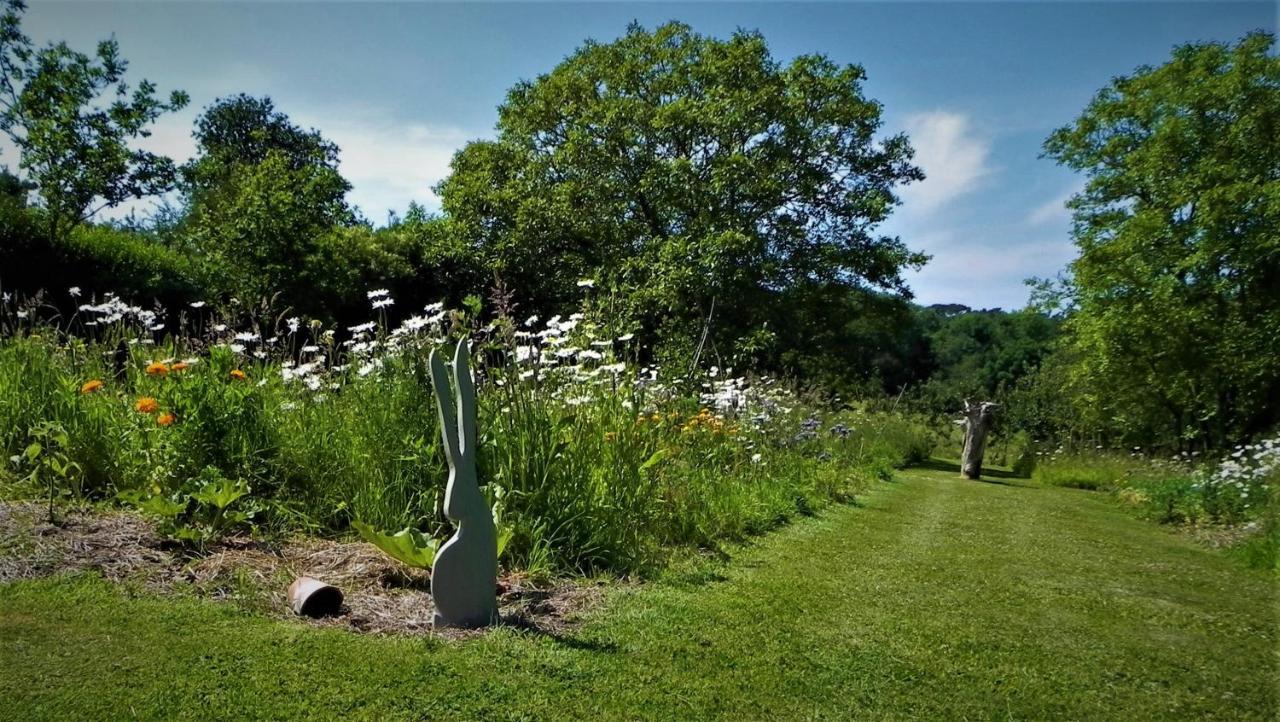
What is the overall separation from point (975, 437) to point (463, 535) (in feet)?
42.0

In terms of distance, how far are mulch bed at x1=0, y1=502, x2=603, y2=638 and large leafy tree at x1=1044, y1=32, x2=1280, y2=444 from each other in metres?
15.7

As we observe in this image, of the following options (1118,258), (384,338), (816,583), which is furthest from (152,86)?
(1118,258)

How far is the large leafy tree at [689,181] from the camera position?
1680cm

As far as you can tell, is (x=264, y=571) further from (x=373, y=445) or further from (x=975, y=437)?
(x=975, y=437)

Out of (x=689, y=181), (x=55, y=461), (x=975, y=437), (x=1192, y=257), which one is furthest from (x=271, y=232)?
(x=1192, y=257)

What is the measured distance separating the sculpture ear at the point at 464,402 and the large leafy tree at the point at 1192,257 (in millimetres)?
16068

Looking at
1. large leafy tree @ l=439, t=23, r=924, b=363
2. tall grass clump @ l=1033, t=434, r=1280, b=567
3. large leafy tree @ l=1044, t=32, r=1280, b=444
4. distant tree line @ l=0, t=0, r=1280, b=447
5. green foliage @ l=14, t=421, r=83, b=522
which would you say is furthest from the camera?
large leafy tree @ l=439, t=23, r=924, b=363

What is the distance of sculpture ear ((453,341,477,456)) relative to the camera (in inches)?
140

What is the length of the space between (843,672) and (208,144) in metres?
41.1

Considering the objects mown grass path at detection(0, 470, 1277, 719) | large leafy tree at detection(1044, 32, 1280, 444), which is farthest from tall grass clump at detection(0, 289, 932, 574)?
large leafy tree at detection(1044, 32, 1280, 444)

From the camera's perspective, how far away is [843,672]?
331 cm

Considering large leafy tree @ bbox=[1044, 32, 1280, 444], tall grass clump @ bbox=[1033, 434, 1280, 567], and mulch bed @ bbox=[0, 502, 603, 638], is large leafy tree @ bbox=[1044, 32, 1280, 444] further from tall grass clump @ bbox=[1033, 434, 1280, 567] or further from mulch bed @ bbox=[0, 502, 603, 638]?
mulch bed @ bbox=[0, 502, 603, 638]

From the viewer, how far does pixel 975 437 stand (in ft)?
46.6

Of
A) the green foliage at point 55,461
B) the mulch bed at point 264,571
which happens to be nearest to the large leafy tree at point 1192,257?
the mulch bed at point 264,571
